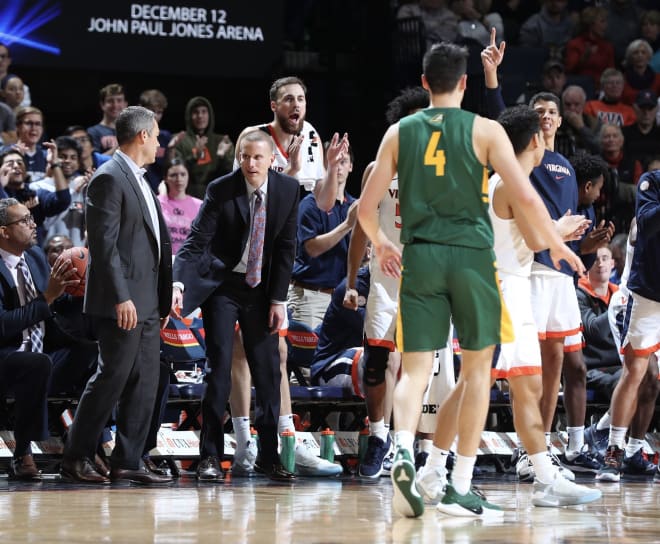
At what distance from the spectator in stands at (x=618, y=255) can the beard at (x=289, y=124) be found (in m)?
3.99

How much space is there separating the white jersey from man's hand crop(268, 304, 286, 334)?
1.61 metres

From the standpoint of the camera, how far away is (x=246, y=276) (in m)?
7.14

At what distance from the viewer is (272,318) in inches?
281

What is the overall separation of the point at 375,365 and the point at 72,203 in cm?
358

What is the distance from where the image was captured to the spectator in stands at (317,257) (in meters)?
8.54

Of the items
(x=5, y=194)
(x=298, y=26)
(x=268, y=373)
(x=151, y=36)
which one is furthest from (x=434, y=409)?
(x=298, y=26)

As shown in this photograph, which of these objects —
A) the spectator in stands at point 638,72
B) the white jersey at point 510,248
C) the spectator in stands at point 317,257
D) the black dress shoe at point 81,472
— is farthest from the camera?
the spectator in stands at point 638,72

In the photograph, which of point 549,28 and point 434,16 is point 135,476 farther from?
point 549,28

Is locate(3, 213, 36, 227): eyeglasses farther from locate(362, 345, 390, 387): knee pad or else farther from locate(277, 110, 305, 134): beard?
locate(362, 345, 390, 387): knee pad

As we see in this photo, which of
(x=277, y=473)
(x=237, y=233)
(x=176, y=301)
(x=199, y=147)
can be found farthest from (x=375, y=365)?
(x=199, y=147)

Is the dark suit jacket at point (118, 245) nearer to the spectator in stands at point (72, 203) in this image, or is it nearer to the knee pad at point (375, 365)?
the knee pad at point (375, 365)

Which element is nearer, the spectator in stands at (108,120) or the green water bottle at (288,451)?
the green water bottle at (288,451)

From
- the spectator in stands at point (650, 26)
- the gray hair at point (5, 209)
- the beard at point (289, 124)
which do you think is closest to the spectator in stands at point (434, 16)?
the spectator in stands at point (650, 26)

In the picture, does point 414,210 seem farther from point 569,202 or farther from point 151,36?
point 151,36
